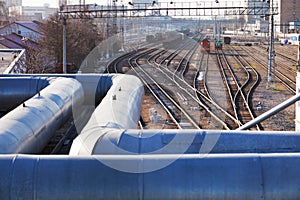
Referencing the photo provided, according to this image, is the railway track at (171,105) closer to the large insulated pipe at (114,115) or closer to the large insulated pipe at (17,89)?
the large insulated pipe at (114,115)

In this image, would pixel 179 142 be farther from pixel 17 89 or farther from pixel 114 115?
pixel 17 89

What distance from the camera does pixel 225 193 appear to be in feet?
12.0

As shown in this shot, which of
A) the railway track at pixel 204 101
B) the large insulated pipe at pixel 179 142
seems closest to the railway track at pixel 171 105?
the railway track at pixel 204 101

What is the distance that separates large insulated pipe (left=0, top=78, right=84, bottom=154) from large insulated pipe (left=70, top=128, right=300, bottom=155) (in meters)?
0.88

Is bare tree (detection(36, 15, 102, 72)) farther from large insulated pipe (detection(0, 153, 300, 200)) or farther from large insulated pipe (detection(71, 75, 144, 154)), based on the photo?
large insulated pipe (detection(0, 153, 300, 200))

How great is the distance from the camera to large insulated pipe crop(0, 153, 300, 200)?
365cm

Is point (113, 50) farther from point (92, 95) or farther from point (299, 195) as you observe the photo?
point (299, 195)

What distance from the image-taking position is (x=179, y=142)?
4.57m

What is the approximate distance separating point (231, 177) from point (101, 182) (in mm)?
1114

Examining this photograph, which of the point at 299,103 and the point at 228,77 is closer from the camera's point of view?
the point at 299,103

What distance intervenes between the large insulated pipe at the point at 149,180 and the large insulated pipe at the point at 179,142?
0.58 metres

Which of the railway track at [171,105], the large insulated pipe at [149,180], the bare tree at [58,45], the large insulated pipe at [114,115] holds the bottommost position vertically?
the railway track at [171,105]

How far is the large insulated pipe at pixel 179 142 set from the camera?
4348 millimetres

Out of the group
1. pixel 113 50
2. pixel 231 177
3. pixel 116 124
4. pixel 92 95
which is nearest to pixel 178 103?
pixel 92 95
